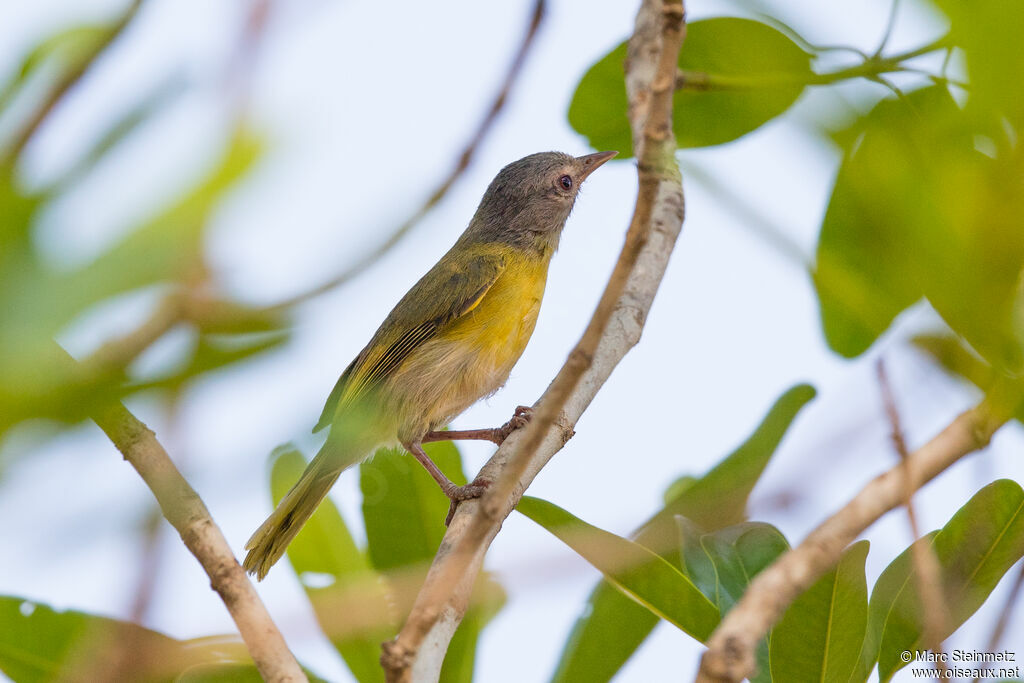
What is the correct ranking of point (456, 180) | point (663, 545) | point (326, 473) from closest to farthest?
point (456, 180)
point (663, 545)
point (326, 473)

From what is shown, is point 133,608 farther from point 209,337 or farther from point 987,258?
point 987,258

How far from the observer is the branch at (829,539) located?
1.22 m

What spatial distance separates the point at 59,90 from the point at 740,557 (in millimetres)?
2350

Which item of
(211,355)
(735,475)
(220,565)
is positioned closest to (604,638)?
(735,475)

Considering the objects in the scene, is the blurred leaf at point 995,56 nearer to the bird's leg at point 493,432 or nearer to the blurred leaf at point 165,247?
the blurred leaf at point 165,247

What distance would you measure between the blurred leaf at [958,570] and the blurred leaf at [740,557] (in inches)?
11.2

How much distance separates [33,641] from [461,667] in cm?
117

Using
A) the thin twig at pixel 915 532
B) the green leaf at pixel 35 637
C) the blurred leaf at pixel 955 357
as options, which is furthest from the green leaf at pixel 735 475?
the green leaf at pixel 35 637

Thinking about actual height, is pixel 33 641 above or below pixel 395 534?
below

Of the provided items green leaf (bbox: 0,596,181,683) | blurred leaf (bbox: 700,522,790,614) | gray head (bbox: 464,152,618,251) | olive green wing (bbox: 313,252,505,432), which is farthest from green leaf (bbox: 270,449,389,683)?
gray head (bbox: 464,152,618,251)

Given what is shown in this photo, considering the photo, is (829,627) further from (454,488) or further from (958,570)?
(454,488)

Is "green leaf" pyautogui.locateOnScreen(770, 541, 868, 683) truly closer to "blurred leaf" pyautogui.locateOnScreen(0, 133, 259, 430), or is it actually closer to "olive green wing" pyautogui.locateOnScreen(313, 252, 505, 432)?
"blurred leaf" pyautogui.locateOnScreen(0, 133, 259, 430)

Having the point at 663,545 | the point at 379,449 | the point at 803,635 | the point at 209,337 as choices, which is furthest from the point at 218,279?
the point at 379,449

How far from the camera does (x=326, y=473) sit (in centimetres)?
418
